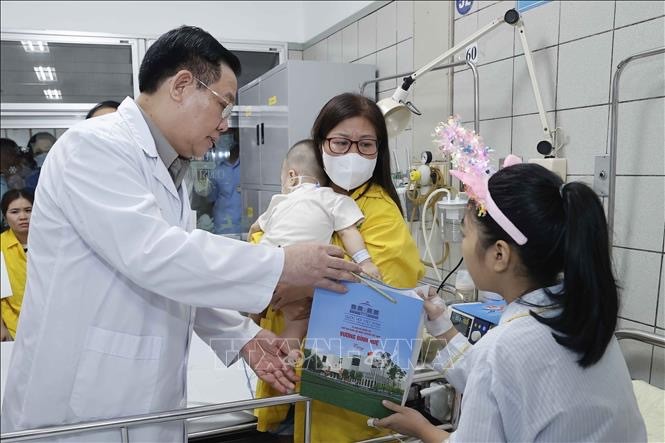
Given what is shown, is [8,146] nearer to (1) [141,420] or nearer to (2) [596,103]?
(1) [141,420]

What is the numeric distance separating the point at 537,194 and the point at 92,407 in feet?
3.22

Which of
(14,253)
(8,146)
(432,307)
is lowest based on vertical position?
(14,253)

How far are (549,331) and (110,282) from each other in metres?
0.86

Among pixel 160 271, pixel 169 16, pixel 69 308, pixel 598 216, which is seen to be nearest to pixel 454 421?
pixel 598 216

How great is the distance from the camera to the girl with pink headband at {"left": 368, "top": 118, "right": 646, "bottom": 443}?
82cm

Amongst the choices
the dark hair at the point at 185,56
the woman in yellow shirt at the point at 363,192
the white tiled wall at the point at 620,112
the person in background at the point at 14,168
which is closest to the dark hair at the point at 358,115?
the woman in yellow shirt at the point at 363,192

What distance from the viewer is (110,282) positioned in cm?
106

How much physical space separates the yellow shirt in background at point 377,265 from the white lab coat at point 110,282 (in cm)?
29

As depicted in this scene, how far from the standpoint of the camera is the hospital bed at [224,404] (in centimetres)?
96

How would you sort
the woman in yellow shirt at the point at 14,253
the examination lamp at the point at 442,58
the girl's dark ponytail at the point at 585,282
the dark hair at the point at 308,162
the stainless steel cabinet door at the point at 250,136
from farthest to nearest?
the stainless steel cabinet door at the point at 250,136, the woman in yellow shirt at the point at 14,253, the examination lamp at the point at 442,58, the dark hair at the point at 308,162, the girl's dark ponytail at the point at 585,282

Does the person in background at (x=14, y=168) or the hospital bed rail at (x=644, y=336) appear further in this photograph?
the person in background at (x=14, y=168)

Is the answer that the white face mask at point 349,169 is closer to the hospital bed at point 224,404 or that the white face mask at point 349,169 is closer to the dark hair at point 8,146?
the hospital bed at point 224,404

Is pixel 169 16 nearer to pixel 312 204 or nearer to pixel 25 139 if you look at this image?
pixel 25 139

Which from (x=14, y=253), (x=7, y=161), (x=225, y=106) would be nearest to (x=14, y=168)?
(x=7, y=161)
